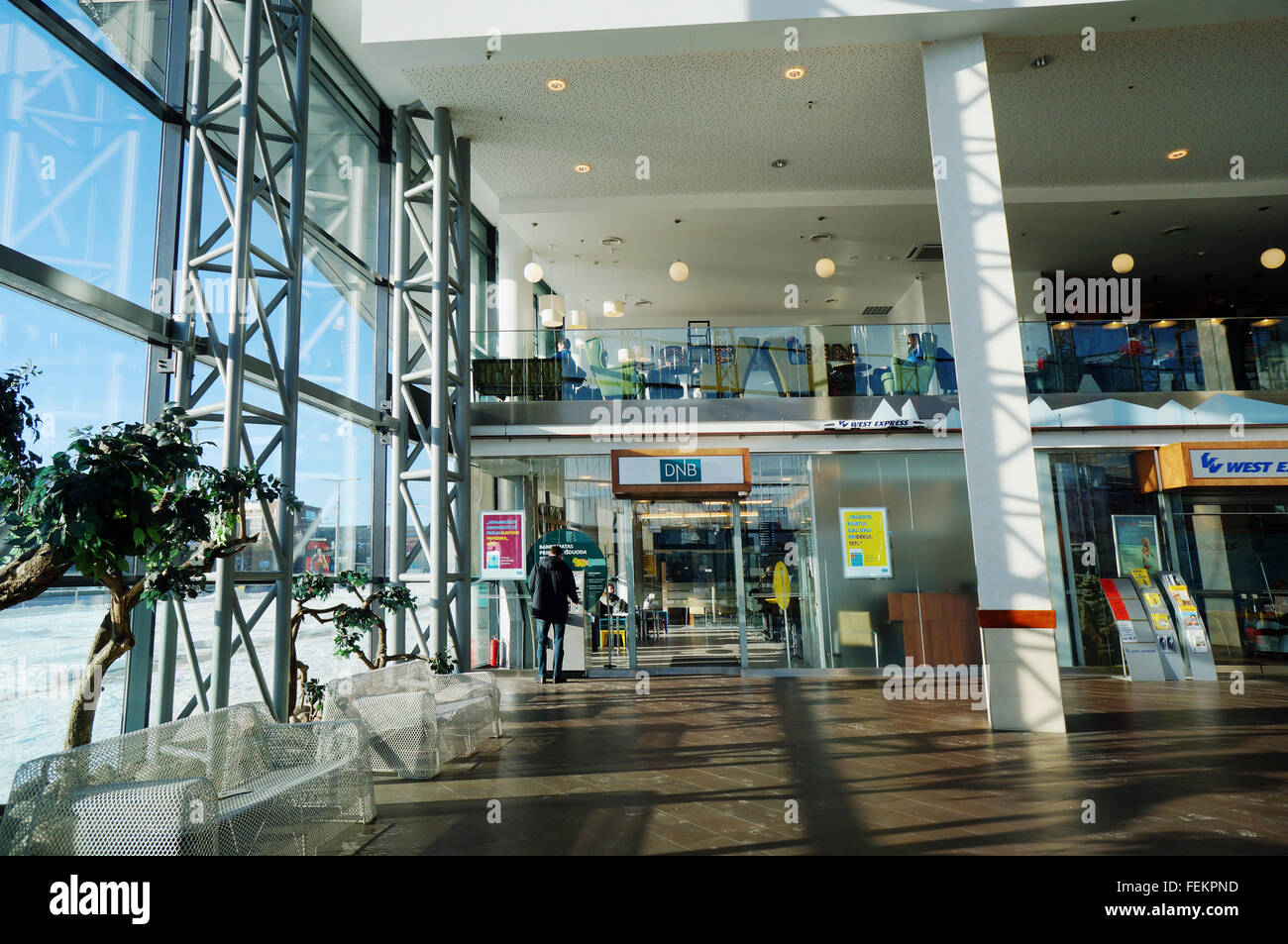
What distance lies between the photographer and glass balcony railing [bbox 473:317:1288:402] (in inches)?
416

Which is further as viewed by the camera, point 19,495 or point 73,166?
point 73,166

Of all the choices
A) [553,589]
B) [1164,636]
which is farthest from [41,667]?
[1164,636]

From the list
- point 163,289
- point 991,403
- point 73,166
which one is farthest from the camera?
point 991,403

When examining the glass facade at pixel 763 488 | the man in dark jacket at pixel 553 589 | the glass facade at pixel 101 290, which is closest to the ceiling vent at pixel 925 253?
the glass facade at pixel 763 488

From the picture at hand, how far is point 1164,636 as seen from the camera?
30.1 feet

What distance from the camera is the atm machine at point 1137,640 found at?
9203mm

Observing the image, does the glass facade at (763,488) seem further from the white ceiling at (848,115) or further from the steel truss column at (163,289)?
Result: the steel truss column at (163,289)

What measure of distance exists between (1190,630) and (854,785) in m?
7.05

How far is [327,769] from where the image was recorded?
355cm

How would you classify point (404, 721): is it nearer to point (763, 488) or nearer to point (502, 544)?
point (502, 544)

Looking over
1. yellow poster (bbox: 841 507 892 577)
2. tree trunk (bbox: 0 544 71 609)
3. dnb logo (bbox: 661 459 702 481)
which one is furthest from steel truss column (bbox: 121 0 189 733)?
yellow poster (bbox: 841 507 892 577)

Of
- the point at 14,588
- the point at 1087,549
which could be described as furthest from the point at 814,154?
the point at 14,588
